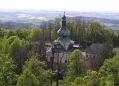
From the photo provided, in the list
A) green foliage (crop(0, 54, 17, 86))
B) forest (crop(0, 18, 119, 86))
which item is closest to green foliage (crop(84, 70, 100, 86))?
forest (crop(0, 18, 119, 86))

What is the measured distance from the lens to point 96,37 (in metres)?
59.8

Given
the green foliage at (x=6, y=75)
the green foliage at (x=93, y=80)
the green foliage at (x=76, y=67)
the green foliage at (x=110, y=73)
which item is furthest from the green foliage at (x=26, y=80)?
the green foliage at (x=76, y=67)

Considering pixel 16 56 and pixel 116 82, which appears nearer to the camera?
pixel 116 82

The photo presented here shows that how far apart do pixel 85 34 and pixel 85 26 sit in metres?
5.18

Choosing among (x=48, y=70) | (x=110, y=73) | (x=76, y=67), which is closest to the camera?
(x=110, y=73)

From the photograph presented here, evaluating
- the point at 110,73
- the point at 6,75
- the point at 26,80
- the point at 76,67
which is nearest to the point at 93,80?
the point at 110,73

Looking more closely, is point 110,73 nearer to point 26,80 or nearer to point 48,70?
point 48,70

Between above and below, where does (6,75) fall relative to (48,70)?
above

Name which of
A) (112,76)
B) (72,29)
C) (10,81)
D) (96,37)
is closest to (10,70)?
(10,81)

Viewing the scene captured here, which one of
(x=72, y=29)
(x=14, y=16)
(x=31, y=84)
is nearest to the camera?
(x=31, y=84)

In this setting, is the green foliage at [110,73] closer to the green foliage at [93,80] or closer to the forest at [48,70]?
the forest at [48,70]

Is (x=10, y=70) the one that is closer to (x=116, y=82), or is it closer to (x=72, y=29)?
(x=116, y=82)

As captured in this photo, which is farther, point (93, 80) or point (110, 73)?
point (110, 73)

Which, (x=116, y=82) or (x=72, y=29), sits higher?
(x=72, y=29)
